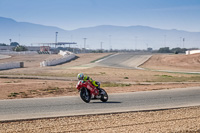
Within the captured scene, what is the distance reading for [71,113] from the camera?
13.2 metres

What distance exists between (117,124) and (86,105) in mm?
3973

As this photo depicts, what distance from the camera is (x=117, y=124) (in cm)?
1131

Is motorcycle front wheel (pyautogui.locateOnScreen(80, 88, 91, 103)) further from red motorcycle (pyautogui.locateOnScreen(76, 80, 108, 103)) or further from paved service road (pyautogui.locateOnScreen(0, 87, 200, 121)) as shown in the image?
paved service road (pyautogui.locateOnScreen(0, 87, 200, 121))

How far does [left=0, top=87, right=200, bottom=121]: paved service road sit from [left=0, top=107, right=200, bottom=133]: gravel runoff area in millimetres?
868

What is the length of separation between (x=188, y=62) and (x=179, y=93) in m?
51.3

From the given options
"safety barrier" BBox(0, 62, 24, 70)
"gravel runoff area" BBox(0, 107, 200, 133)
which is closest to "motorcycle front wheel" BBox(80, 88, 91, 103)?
"gravel runoff area" BBox(0, 107, 200, 133)

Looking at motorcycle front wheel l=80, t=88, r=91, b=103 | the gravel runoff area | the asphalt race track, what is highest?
motorcycle front wheel l=80, t=88, r=91, b=103

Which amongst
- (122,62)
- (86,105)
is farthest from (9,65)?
(86,105)

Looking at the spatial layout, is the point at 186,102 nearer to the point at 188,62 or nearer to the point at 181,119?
the point at 181,119

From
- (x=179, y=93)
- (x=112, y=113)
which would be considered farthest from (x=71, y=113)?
(x=179, y=93)

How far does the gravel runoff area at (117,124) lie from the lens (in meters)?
10.5

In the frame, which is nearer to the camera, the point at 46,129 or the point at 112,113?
the point at 46,129

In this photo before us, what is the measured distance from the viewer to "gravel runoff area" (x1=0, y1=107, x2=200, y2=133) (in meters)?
10.5

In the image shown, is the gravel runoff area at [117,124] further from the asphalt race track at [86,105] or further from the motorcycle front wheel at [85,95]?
the motorcycle front wheel at [85,95]
